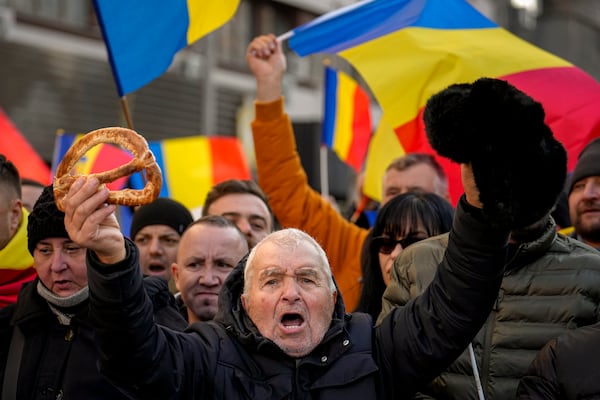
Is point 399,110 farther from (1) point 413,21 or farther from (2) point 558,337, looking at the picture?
(2) point 558,337

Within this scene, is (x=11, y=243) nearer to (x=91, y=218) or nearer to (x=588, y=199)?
(x=91, y=218)

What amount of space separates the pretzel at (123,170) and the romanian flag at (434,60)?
9.22 ft

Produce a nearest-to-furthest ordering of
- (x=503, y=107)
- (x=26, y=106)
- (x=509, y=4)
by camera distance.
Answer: (x=503, y=107)
(x=26, y=106)
(x=509, y=4)

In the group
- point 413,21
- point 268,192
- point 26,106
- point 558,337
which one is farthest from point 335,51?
point 26,106

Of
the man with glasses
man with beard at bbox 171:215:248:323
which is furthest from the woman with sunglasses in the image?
the man with glasses

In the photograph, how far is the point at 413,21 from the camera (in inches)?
231

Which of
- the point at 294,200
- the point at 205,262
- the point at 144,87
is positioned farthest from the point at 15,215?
the point at 144,87

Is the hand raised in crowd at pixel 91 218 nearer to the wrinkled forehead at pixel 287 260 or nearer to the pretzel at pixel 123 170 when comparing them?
the pretzel at pixel 123 170

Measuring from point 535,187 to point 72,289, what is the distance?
1730 millimetres

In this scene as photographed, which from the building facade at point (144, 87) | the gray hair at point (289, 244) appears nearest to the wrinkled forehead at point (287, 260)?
the gray hair at point (289, 244)

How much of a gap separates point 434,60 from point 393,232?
64.2 inches

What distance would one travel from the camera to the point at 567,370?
126 inches

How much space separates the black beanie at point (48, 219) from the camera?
3861mm

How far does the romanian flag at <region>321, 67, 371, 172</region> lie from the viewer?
28.4ft
